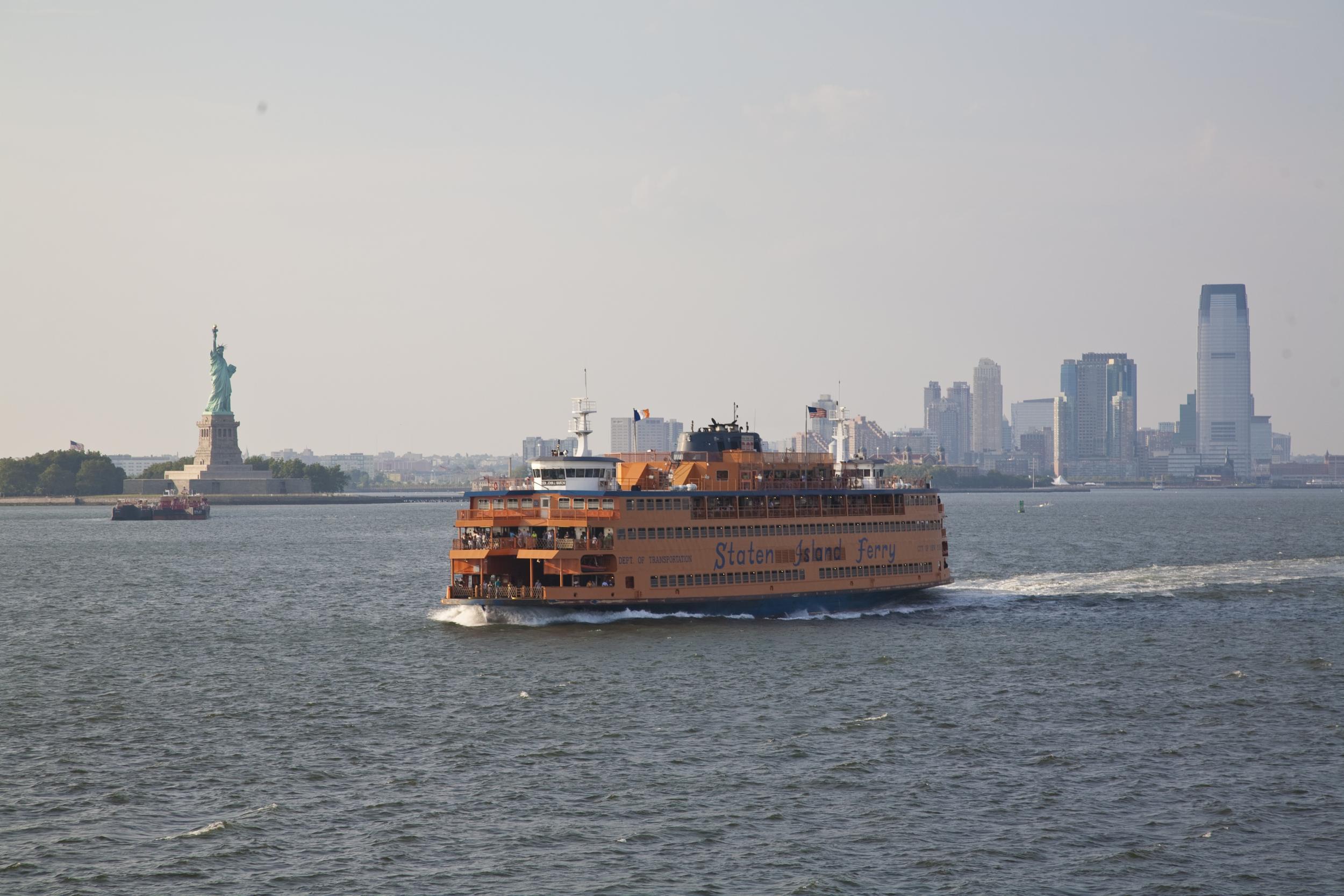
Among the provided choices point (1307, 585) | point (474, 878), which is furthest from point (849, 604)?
point (474, 878)

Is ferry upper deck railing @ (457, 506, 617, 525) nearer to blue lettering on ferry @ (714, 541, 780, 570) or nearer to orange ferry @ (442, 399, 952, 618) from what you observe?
orange ferry @ (442, 399, 952, 618)

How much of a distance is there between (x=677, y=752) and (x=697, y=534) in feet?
85.4

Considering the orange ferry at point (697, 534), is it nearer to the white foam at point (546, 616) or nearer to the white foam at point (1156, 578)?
the white foam at point (546, 616)

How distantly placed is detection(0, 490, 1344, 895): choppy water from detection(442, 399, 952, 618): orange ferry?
1.62 meters

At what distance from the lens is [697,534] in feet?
213

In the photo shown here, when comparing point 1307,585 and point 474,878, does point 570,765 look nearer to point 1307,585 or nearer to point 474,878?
point 474,878

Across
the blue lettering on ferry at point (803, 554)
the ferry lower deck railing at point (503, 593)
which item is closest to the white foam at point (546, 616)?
the ferry lower deck railing at point (503, 593)

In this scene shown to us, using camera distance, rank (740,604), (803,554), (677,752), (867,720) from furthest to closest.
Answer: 1. (803,554)
2. (740,604)
3. (867,720)
4. (677,752)

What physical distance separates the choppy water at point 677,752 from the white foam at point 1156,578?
28.7ft

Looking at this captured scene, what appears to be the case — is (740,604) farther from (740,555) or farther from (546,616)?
(546,616)

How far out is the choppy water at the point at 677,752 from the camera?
29766 mm

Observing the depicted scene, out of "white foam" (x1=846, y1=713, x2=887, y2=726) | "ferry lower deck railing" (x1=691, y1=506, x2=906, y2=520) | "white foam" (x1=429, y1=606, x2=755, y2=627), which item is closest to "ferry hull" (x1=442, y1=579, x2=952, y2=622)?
"white foam" (x1=429, y1=606, x2=755, y2=627)

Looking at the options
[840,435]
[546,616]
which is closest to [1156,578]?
[840,435]

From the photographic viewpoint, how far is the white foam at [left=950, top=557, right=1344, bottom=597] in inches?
3282
